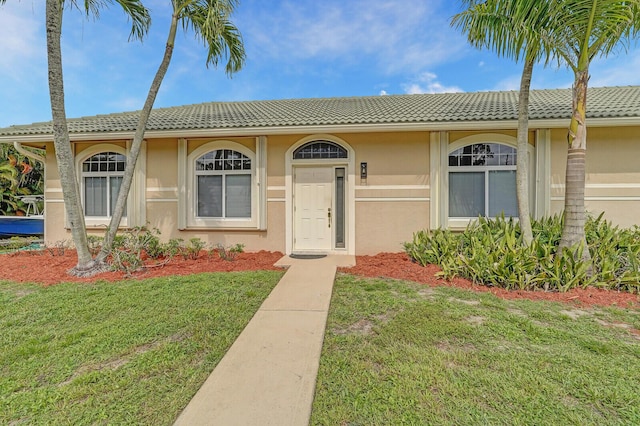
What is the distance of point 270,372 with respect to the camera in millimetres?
2811

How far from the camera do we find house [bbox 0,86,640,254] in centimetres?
735

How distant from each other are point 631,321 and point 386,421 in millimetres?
4022

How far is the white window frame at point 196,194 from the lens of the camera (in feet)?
27.3

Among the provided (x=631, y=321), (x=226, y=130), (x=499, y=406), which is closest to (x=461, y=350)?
(x=499, y=406)

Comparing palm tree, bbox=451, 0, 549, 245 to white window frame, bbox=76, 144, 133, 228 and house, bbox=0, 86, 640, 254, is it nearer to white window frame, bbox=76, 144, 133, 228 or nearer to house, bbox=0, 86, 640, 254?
house, bbox=0, 86, 640, 254

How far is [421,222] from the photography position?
7.89 m

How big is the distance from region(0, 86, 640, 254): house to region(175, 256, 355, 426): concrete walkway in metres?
3.83

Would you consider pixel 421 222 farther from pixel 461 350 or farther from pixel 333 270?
pixel 461 350

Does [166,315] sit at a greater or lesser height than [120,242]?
lesser

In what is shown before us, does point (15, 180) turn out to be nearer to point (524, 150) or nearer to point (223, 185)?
point (223, 185)

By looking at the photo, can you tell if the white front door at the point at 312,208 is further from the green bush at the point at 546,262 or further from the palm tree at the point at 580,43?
the palm tree at the point at 580,43

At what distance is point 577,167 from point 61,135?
9.72m

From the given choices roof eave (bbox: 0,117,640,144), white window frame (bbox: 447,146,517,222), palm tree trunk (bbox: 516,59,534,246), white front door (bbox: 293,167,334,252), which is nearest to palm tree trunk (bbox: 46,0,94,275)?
roof eave (bbox: 0,117,640,144)

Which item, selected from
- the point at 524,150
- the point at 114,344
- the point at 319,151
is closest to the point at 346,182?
the point at 319,151
